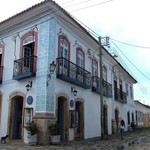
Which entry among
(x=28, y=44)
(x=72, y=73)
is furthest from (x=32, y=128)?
(x=28, y=44)

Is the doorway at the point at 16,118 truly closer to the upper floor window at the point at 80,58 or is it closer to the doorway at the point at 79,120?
the doorway at the point at 79,120

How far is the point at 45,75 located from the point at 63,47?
8.56 feet

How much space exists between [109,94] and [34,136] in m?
9.89

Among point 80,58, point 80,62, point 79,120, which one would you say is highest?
point 80,58

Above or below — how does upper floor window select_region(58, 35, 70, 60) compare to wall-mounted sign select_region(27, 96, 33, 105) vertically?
above

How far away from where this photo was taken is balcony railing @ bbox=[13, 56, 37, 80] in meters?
12.4

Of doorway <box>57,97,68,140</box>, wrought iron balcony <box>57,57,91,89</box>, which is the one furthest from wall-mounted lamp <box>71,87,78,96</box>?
doorway <box>57,97,68,140</box>

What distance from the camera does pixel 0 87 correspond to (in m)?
14.6

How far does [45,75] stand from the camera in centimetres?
1205

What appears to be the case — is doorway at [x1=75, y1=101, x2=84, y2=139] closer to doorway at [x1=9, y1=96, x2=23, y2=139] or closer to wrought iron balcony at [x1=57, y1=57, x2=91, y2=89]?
wrought iron balcony at [x1=57, y1=57, x2=91, y2=89]

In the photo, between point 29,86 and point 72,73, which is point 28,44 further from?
point 72,73

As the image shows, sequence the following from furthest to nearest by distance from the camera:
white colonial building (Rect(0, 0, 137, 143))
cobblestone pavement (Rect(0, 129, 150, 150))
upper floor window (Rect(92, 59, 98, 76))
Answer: upper floor window (Rect(92, 59, 98, 76))
white colonial building (Rect(0, 0, 137, 143))
cobblestone pavement (Rect(0, 129, 150, 150))

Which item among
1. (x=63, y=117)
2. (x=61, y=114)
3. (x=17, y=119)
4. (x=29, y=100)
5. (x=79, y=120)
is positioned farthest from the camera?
(x=79, y=120)

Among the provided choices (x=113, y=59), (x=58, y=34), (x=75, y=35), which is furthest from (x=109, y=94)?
(x=58, y=34)
